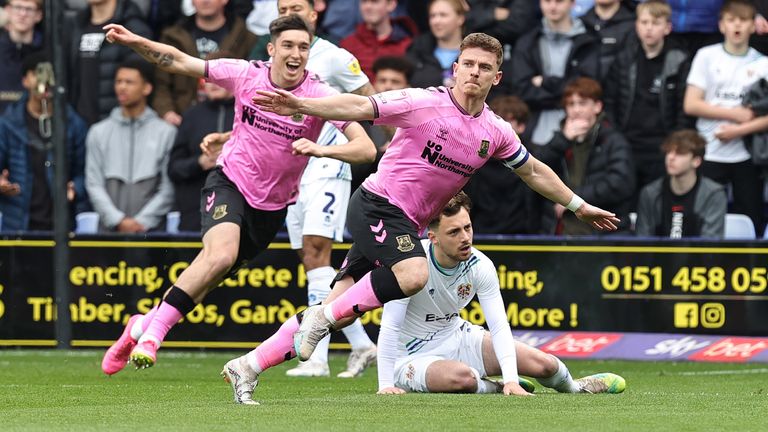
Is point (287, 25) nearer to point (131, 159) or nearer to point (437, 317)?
point (437, 317)

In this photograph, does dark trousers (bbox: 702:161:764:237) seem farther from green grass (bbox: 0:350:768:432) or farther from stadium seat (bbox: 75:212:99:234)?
stadium seat (bbox: 75:212:99:234)

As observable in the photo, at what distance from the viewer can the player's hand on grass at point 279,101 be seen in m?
7.78

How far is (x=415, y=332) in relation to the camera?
988 cm

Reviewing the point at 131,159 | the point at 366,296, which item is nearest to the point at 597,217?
the point at 366,296

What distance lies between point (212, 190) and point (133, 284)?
3.98 m

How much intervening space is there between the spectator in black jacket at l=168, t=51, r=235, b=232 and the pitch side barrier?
23.6 inches

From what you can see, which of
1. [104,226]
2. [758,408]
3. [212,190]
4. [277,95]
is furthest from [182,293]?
[104,226]

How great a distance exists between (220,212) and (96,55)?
5665 mm

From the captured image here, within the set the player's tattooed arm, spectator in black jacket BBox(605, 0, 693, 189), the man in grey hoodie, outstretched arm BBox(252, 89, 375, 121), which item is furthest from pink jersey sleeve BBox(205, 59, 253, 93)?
spectator in black jacket BBox(605, 0, 693, 189)

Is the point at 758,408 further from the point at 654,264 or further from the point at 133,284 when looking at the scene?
the point at 133,284

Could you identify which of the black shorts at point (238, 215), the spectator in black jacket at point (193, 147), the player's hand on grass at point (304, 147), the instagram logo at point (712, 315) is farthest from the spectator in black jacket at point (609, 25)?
the player's hand on grass at point (304, 147)

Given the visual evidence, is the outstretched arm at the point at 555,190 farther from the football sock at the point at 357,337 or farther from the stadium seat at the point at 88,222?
the stadium seat at the point at 88,222

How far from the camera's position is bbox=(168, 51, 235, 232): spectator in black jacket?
1434 cm

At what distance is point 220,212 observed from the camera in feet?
33.1
